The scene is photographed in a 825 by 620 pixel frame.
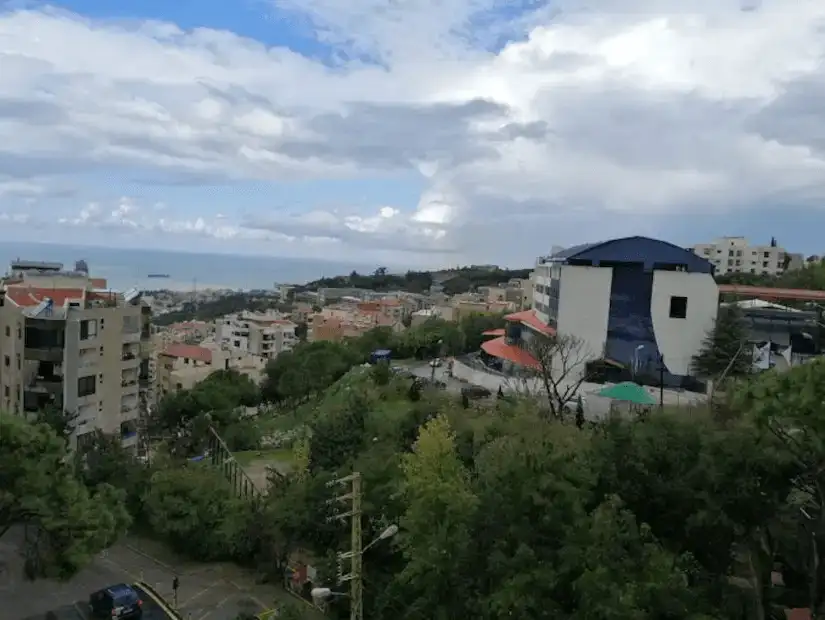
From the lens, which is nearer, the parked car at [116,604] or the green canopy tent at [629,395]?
the parked car at [116,604]

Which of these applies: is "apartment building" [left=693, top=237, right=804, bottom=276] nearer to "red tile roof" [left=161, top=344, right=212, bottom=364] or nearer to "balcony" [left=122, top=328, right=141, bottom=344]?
"red tile roof" [left=161, top=344, right=212, bottom=364]

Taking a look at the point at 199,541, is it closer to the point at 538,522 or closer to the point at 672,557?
the point at 538,522

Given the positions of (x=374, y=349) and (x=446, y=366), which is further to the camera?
(x=374, y=349)

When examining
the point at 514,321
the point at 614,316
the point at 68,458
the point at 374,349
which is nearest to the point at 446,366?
the point at 514,321

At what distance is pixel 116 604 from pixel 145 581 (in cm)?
218

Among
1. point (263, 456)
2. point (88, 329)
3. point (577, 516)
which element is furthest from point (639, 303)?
point (577, 516)

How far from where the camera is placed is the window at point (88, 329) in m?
23.5

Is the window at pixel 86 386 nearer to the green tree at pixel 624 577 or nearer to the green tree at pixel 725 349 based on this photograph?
the green tree at pixel 624 577

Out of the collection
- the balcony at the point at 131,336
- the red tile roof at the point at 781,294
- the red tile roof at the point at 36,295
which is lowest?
the balcony at the point at 131,336

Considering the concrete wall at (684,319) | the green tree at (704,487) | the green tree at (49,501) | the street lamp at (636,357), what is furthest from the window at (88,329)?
the concrete wall at (684,319)

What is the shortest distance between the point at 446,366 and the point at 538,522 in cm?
2352

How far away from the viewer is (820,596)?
10.0 meters

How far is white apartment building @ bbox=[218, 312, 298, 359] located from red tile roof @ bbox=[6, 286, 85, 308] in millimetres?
37477

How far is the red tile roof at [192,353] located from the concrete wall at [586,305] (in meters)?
29.7
